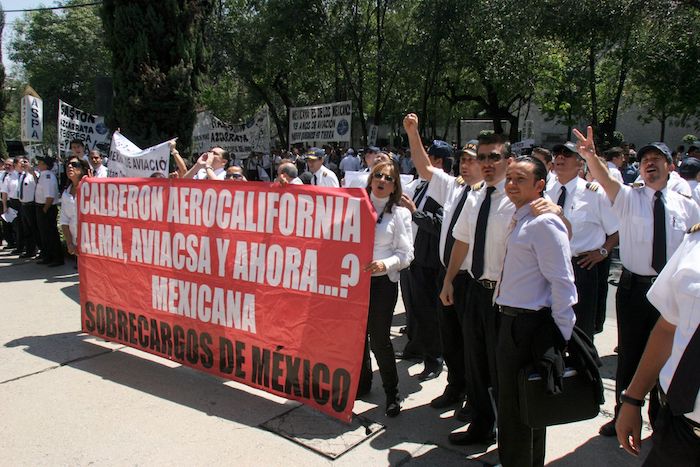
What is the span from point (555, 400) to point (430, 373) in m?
2.14

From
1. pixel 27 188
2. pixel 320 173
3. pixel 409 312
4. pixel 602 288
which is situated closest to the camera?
pixel 409 312

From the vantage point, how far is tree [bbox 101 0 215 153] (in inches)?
403

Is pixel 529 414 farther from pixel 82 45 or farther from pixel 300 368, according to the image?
pixel 82 45

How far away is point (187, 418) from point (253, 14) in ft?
64.0

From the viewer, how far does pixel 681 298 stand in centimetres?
186

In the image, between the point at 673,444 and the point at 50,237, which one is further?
the point at 50,237

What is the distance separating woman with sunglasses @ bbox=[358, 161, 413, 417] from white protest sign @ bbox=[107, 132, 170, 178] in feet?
12.1

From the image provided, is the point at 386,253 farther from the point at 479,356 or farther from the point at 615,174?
the point at 615,174

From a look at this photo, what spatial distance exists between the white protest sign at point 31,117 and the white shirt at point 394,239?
11323 millimetres

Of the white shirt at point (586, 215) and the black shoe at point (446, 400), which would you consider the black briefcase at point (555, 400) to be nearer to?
the black shoe at point (446, 400)

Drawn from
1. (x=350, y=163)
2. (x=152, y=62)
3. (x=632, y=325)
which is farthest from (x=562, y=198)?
(x=350, y=163)

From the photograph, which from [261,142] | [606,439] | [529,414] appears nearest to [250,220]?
[529,414]

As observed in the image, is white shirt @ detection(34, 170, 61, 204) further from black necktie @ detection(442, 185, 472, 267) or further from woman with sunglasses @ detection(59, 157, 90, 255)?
black necktie @ detection(442, 185, 472, 267)

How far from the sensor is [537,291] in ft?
9.49
